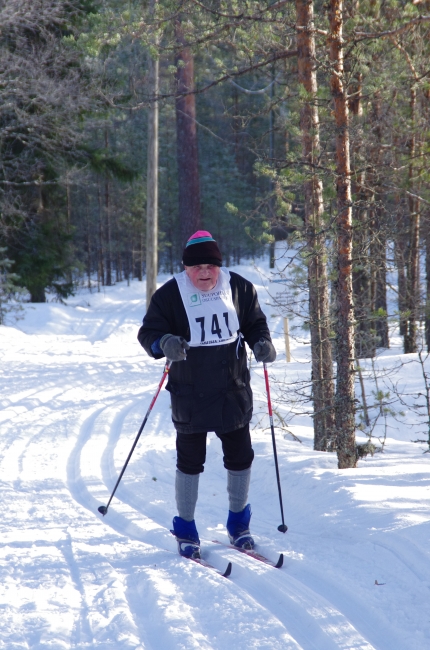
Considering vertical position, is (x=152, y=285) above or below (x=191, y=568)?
above

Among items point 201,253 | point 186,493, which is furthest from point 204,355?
point 186,493

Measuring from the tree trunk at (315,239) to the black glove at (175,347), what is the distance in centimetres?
276

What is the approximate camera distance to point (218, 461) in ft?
22.6

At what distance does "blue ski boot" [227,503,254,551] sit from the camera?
13.1ft

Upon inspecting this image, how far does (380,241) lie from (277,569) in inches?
→ 134

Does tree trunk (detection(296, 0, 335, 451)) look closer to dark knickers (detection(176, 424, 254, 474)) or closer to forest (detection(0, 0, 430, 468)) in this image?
forest (detection(0, 0, 430, 468))

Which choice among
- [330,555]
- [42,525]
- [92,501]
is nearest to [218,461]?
[92,501]

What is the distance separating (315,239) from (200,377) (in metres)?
2.75

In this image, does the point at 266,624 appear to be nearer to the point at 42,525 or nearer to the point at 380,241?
the point at 42,525

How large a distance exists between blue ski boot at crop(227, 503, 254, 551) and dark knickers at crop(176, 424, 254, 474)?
1.10 feet

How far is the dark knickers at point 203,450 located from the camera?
3.87 m

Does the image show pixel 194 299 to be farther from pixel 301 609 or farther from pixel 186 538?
pixel 301 609

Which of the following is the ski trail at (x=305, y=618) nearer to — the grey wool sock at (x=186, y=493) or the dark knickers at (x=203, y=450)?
the grey wool sock at (x=186, y=493)

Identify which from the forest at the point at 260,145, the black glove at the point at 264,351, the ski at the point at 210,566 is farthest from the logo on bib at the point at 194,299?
the forest at the point at 260,145
